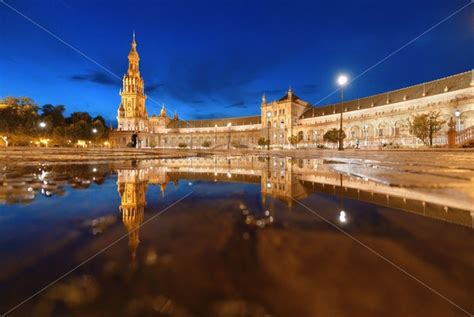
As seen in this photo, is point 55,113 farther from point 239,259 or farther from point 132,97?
point 239,259

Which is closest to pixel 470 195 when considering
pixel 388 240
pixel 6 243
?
pixel 388 240

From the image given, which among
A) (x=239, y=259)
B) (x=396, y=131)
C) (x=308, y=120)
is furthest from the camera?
(x=308, y=120)

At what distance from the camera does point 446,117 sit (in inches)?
1644

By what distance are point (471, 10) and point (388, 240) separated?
1274cm

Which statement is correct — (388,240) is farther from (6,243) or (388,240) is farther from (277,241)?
(6,243)

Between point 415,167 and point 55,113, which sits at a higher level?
point 55,113

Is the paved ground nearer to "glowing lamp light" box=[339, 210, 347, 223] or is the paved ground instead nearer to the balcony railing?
"glowing lamp light" box=[339, 210, 347, 223]

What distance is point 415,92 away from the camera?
52656 millimetres

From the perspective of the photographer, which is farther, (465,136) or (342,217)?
(465,136)

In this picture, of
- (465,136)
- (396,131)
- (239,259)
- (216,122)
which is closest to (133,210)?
(239,259)

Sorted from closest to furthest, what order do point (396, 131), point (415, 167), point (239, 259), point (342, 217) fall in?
1. point (239, 259)
2. point (342, 217)
3. point (415, 167)
4. point (396, 131)

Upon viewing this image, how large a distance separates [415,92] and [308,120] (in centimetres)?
2809

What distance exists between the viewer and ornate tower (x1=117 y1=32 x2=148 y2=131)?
90.4m

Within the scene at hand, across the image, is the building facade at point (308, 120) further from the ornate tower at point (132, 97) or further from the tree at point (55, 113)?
the tree at point (55, 113)
